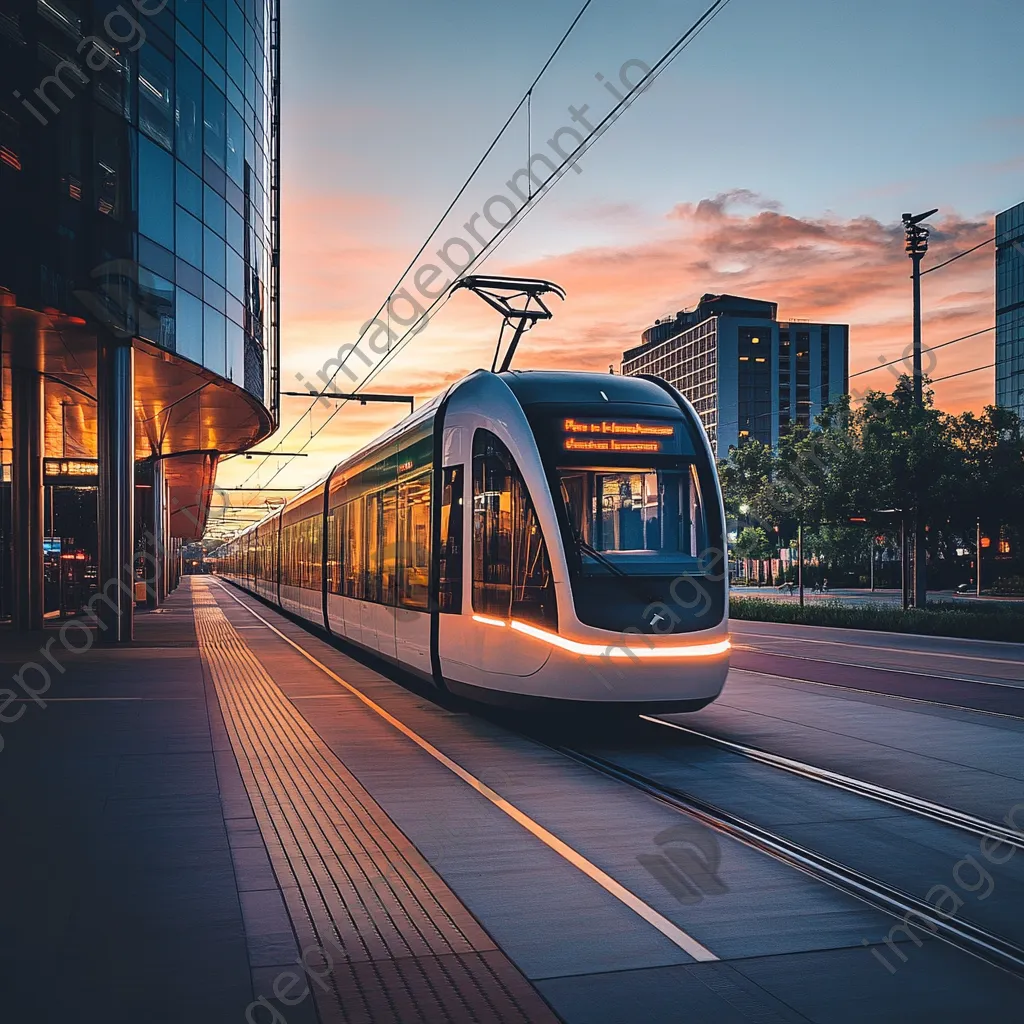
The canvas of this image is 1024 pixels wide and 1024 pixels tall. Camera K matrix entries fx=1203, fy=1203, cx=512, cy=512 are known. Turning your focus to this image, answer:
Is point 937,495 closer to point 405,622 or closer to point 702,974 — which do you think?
point 405,622

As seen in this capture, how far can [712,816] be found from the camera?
7.89 m

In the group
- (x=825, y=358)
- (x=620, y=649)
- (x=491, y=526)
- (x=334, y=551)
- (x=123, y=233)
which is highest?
(x=825, y=358)

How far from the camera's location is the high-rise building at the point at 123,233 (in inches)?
846

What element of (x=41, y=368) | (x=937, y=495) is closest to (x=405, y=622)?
(x=41, y=368)

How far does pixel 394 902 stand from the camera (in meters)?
6.01

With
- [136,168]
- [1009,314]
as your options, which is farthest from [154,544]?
[1009,314]

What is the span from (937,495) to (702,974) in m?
33.3

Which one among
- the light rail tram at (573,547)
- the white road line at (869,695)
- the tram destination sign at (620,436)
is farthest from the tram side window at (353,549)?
the tram destination sign at (620,436)

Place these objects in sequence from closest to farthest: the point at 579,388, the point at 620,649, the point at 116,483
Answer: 1. the point at 620,649
2. the point at 579,388
3. the point at 116,483

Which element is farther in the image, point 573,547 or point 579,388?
point 579,388

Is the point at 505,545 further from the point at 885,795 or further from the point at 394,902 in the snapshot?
the point at 394,902

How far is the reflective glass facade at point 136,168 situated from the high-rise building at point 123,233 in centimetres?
4

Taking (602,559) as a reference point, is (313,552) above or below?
below

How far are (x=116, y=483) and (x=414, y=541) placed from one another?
43.4 feet
